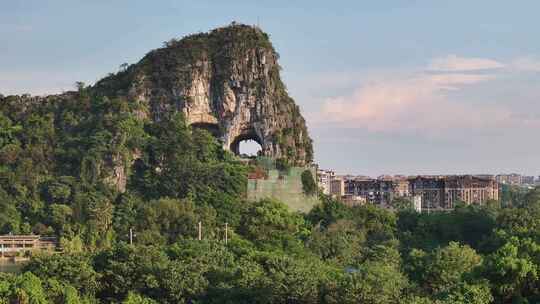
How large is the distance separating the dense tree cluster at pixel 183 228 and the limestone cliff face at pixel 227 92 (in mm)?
1228

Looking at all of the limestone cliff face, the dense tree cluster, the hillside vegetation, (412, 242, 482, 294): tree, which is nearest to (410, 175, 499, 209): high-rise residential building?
the hillside vegetation

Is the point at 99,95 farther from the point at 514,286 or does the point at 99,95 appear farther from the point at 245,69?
the point at 514,286

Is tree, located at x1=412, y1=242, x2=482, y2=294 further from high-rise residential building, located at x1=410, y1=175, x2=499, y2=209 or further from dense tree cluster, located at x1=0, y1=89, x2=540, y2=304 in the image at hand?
high-rise residential building, located at x1=410, y1=175, x2=499, y2=209

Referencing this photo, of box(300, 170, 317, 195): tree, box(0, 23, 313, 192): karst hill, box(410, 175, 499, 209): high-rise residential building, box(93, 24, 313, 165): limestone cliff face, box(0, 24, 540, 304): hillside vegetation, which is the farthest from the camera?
box(410, 175, 499, 209): high-rise residential building

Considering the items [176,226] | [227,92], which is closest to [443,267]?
[176,226]

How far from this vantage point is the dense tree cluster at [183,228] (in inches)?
1387

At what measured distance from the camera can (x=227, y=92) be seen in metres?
62.5

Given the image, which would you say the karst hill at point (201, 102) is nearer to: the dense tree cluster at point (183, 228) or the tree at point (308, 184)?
the dense tree cluster at point (183, 228)

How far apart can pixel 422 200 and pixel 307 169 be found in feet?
136

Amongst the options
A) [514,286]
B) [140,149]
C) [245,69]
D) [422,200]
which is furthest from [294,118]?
[422,200]

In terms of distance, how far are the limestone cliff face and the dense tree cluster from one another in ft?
4.03

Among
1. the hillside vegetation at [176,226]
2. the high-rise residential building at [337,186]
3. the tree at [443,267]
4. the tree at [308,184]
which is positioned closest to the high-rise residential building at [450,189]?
the high-rise residential building at [337,186]

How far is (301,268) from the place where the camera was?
35.8 m

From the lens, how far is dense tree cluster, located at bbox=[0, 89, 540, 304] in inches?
1387
